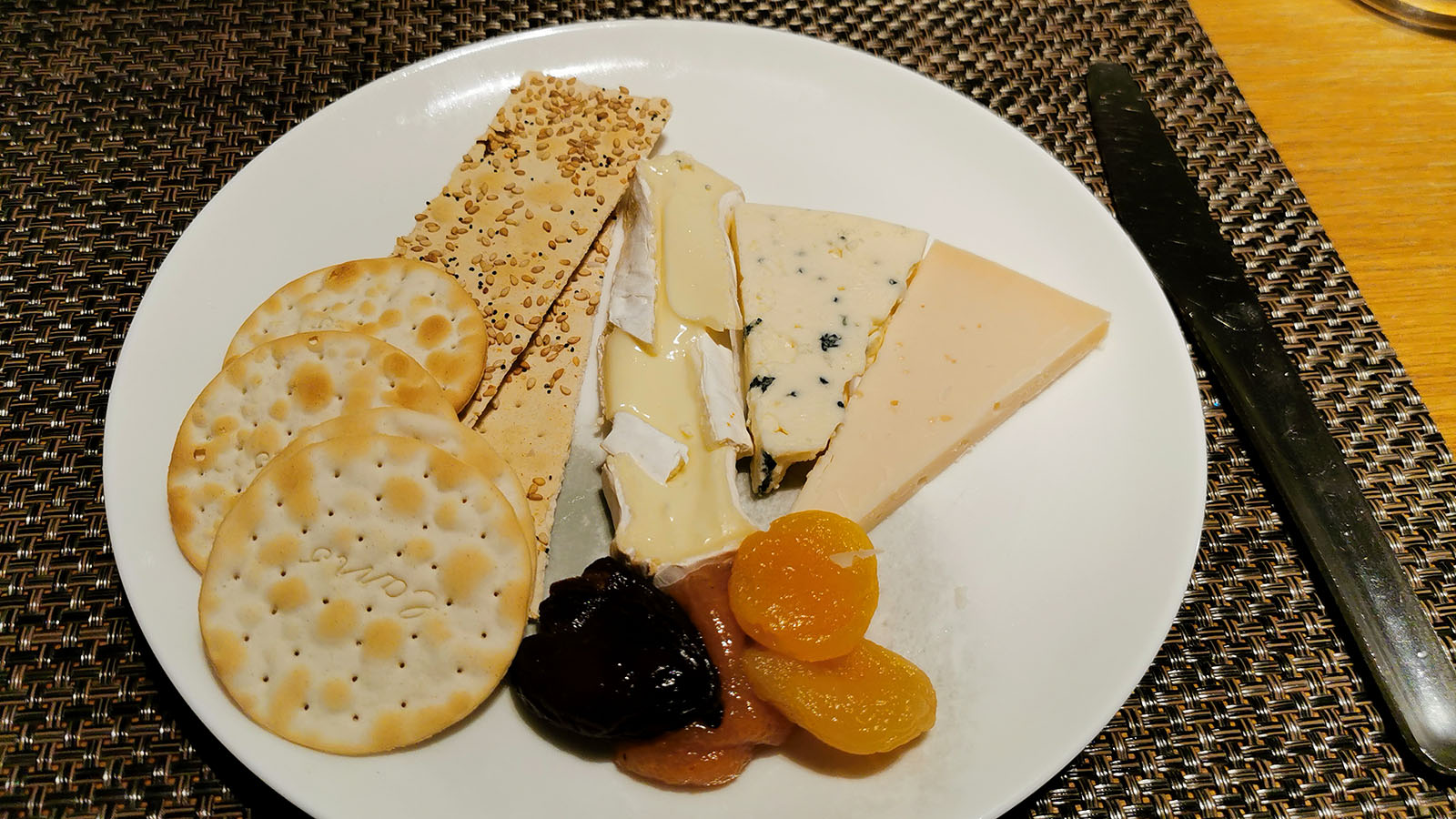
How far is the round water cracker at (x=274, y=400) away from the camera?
68.4 inches

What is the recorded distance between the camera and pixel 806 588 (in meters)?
1.58

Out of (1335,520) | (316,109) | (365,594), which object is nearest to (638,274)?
(365,594)

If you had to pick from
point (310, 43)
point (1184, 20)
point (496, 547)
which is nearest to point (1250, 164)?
point (1184, 20)

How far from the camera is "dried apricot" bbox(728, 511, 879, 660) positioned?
5.08ft

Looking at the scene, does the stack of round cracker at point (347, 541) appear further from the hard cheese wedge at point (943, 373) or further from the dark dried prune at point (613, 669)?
the hard cheese wedge at point (943, 373)

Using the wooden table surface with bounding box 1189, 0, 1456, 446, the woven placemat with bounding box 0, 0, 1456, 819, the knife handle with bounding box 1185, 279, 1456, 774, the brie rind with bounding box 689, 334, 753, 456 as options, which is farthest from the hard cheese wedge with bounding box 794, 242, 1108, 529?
the wooden table surface with bounding box 1189, 0, 1456, 446

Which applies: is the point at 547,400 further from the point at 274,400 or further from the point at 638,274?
the point at 274,400

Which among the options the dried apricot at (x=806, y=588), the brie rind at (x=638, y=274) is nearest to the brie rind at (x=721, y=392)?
the brie rind at (x=638, y=274)

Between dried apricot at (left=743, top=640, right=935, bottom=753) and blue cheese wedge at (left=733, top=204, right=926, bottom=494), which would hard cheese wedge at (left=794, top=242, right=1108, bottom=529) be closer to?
blue cheese wedge at (left=733, top=204, right=926, bottom=494)

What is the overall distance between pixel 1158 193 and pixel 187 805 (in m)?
2.62

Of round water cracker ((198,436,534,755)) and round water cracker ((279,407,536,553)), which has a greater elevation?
round water cracker ((279,407,536,553))

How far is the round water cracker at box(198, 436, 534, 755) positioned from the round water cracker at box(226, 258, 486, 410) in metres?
0.30

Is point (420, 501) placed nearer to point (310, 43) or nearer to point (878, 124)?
point (878, 124)

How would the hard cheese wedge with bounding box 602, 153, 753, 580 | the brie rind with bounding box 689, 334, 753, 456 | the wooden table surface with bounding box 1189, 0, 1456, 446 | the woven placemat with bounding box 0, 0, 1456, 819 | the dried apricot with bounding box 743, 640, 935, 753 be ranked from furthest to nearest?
the wooden table surface with bounding box 1189, 0, 1456, 446
the brie rind with bounding box 689, 334, 753, 456
the hard cheese wedge with bounding box 602, 153, 753, 580
the woven placemat with bounding box 0, 0, 1456, 819
the dried apricot with bounding box 743, 640, 935, 753
